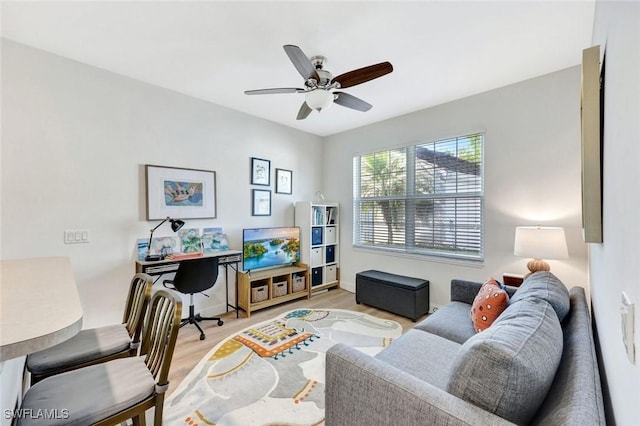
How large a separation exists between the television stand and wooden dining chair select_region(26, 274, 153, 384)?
1733mm

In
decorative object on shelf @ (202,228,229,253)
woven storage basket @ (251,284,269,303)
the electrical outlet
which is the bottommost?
woven storage basket @ (251,284,269,303)

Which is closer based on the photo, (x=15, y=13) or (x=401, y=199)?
(x=15, y=13)

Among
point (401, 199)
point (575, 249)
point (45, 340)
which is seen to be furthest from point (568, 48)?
point (45, 340)

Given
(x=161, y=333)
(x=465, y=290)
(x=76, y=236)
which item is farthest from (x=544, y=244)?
(x=76, y=236)

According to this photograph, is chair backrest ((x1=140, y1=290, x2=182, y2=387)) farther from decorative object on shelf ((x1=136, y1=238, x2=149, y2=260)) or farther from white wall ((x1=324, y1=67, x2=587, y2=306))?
white wall ((x1=324, y1=67, x2=587, y2=306))

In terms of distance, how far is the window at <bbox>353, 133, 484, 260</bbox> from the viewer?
10.4ft

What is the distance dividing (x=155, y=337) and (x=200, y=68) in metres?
2.34

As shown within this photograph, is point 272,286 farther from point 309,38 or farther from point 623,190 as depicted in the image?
point 623,190

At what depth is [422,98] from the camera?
320cm

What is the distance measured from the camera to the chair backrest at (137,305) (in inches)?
61.6

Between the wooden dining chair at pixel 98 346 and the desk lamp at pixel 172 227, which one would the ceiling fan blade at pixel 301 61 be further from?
the desk lamp at pixel 172 227

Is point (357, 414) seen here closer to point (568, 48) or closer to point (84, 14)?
point (84, 14)

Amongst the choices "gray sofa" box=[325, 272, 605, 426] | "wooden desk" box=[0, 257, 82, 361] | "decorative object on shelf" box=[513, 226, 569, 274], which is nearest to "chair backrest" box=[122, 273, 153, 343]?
"wooden desk" box=[0, 257, 82, 361]

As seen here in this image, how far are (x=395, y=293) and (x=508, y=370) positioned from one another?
101 inches
